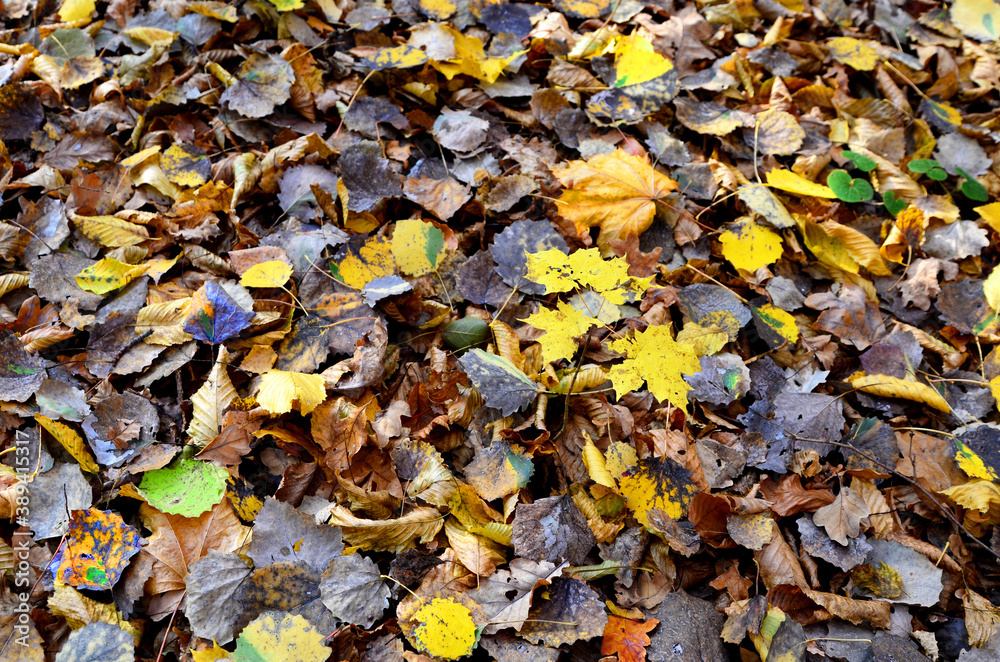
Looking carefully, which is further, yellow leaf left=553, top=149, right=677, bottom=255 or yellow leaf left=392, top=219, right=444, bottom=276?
yellow leaf left=553, top=149, right=677, bottom=255

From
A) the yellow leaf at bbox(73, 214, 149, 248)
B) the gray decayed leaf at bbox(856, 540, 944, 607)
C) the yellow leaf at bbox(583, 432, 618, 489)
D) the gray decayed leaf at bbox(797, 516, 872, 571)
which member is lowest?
the gray decayed leaf at bbox(856, 540, 944, 607)

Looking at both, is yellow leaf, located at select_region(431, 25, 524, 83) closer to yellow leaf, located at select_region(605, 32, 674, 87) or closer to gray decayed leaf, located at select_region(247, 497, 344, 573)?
yellow leaf, located at select_region(605, 32, 674, 87)

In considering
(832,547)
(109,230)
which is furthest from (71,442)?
(832,547)

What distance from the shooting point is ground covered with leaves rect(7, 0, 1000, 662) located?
1524 mm

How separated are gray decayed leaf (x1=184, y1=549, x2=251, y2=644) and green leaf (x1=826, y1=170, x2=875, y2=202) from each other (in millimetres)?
2388

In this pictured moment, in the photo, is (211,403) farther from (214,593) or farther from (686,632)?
(686,632)

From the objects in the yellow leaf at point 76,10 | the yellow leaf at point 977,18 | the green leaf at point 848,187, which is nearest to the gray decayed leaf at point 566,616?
the green leaf at point 848,187

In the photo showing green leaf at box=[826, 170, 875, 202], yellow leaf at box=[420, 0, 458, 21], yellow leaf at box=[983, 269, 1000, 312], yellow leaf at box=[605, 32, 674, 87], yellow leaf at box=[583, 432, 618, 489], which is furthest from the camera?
yellow leaf at box=[420, 0, 458, 21]

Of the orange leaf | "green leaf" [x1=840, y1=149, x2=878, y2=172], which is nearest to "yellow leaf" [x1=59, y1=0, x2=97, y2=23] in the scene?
the orange leaf

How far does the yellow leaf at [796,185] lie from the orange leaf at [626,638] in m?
1.60

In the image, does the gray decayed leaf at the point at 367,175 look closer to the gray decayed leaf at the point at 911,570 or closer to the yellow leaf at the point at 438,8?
the yellow leaf at the point at 438,8

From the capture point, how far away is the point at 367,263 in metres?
2.00

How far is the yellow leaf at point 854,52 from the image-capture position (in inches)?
106

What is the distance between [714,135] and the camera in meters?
2.45
